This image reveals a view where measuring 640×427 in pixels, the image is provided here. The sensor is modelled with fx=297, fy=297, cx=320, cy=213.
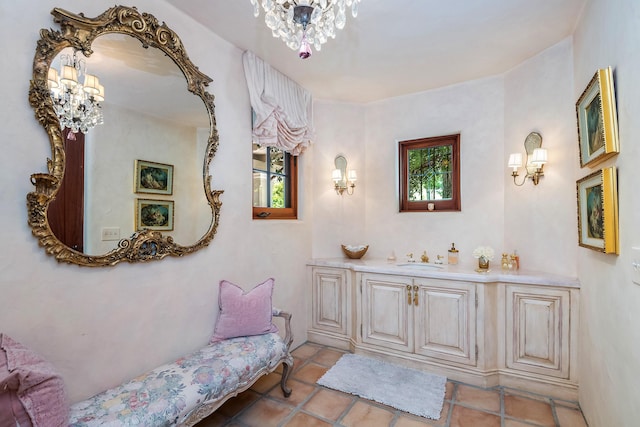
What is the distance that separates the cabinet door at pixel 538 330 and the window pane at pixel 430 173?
4.15 feet

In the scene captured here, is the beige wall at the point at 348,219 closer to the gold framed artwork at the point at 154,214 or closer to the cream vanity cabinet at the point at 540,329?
the cream vanity cabinet at the point at 540,329

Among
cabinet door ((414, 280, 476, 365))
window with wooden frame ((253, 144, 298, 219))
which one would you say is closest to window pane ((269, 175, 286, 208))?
window with wooden frame ((253, 144, 298, 219))

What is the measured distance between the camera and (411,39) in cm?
231

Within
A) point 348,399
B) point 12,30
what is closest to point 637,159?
point 348,399

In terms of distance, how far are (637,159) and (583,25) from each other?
4.39ft

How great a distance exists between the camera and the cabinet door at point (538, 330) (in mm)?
2176

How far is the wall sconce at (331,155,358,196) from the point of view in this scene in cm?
331

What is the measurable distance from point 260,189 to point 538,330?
2549 mm

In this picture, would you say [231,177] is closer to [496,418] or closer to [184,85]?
[184,85]

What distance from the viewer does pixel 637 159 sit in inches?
48.6

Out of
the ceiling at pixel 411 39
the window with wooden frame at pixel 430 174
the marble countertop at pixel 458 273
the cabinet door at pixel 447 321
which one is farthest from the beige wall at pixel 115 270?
the window with wooden frame at pixel 430 174

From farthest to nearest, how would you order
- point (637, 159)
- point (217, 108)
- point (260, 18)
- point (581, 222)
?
point (217, 108) < point (260, 18) < point (581, 222) < point (637, 159)

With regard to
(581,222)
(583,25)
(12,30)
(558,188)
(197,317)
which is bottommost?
(197,317)

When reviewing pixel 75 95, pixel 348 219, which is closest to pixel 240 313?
pixel 75 95
